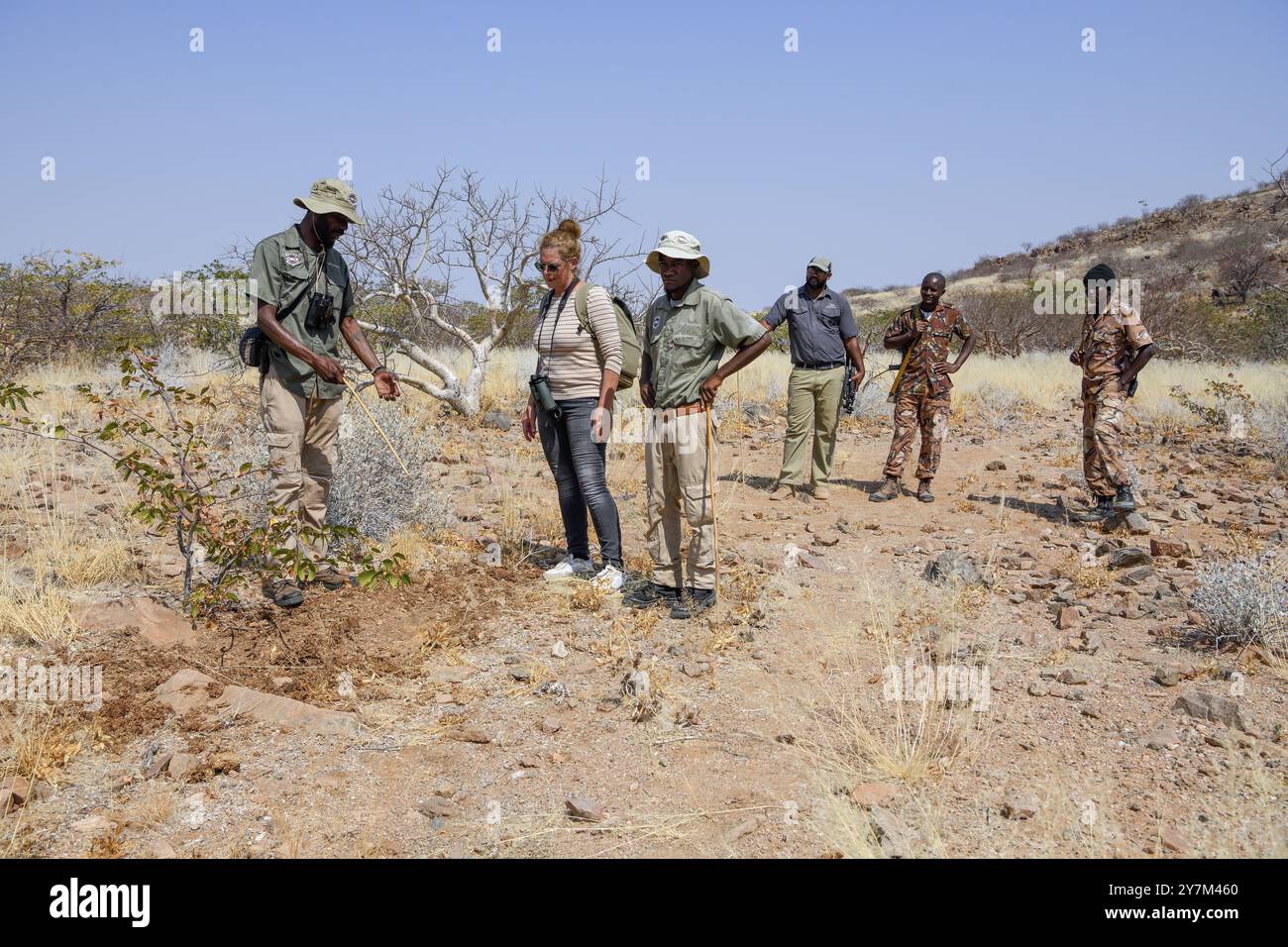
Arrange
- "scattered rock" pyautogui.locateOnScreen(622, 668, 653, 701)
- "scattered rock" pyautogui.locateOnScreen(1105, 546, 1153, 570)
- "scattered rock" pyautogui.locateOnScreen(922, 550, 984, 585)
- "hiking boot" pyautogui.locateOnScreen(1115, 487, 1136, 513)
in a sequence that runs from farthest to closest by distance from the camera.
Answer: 1. "hiking boot" pyautogui.locateOnScreen(1115, 487, 1136, 513)
2. "scattered rock" pyautogui.locateOnScreen(1105, 546, 1153, 570)
3. "scattered rock" pyautogui.locateOnScreen(922, 550, 984, 585)
4. "scattered rock" pyautogui.locateOnScreen(622, 668, 653, 701)

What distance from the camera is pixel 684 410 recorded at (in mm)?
4539

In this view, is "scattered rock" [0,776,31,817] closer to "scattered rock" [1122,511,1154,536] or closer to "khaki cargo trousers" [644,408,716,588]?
"khaki cargo trousers" [644,408,716,588]

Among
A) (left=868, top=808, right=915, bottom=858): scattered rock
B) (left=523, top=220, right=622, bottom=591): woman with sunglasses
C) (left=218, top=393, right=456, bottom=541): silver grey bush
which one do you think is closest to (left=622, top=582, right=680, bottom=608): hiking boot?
(left=523, top=220, right=622, bottom=591): woman with sunglasses

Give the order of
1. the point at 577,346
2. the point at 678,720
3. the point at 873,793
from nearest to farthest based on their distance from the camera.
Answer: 1. the point at 873,793
2. the point at 678,720
3. the point at 577,346

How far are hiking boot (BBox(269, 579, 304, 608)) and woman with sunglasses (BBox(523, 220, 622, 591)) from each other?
1388mm

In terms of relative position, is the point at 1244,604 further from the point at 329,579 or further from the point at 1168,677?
the point at 329,579

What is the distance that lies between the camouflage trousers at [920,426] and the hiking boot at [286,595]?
16.5ft

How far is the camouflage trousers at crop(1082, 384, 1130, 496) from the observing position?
6.52m

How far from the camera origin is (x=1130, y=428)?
11.1m

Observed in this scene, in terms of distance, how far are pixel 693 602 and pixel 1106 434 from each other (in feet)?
11.8

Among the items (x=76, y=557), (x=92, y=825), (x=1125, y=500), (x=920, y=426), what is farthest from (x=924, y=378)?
(x=92, y=825)

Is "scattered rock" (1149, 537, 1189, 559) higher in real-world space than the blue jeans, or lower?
lower
